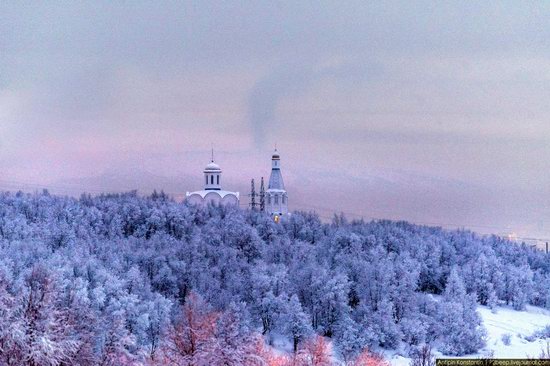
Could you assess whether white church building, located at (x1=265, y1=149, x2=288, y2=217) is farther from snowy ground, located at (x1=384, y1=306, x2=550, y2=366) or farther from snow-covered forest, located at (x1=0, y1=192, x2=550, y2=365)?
snowy ground, located at (x1=384, y1=306, x2=550, y2=366)

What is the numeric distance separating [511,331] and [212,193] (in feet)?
145

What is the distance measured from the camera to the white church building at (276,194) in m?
108

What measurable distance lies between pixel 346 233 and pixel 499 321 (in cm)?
2260

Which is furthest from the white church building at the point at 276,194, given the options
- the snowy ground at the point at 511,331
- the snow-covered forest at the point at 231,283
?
the snowy ground at the point at 511,331

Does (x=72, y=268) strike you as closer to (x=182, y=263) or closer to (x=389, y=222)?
(x=182, y=263)

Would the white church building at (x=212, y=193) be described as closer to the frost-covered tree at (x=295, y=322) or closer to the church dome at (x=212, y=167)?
the church dome at (x=212, y=167)

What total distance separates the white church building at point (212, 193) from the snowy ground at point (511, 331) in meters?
36.1

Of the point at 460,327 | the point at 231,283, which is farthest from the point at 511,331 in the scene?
the point at 231,283

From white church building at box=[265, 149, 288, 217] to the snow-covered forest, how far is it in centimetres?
235

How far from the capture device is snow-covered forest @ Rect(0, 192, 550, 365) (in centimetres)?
3994

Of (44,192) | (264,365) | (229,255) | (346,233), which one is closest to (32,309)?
(264,365)

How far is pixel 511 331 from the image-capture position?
78.2 metres

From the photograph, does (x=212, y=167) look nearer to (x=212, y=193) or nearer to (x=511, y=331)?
(x=212, y=193)

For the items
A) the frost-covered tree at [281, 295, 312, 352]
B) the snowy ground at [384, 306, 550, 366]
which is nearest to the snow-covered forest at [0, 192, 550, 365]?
the frost-covered tree at [281, 295, 312, 352]
